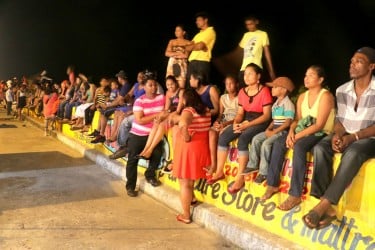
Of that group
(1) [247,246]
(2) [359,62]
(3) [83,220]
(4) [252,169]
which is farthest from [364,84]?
(3) [83,220]

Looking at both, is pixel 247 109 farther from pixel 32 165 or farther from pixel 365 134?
pixel 32 165

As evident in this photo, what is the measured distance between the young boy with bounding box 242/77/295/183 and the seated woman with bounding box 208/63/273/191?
14 cm

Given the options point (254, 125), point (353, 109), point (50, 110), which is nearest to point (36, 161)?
point (50, 110)

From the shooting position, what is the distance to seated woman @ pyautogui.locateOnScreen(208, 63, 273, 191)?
554 cm

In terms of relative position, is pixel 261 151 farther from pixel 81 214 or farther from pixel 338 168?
pixel 81 214

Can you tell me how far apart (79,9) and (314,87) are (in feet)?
94.3

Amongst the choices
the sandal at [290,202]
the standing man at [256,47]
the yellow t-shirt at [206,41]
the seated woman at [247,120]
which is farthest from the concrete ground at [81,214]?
the standing man at [256,47]

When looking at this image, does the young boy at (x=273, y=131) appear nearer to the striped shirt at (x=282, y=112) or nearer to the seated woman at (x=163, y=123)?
the striped shirt at (x=282, y=112)

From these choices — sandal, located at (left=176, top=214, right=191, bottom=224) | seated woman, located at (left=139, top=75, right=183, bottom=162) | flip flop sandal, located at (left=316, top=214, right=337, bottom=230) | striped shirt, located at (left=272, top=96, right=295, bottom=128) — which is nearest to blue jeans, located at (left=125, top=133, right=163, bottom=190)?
seated woman, located at (left=139, top=75, right=183, bottom=162)

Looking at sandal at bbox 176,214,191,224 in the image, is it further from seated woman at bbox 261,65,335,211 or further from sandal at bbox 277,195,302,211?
sandal at bbox 277,195,302,211

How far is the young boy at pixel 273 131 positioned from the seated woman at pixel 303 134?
0.41ft

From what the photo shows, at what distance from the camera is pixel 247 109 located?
5809 mm

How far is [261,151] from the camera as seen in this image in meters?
5.19

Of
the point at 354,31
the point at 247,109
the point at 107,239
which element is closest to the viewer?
the point at 107,239
